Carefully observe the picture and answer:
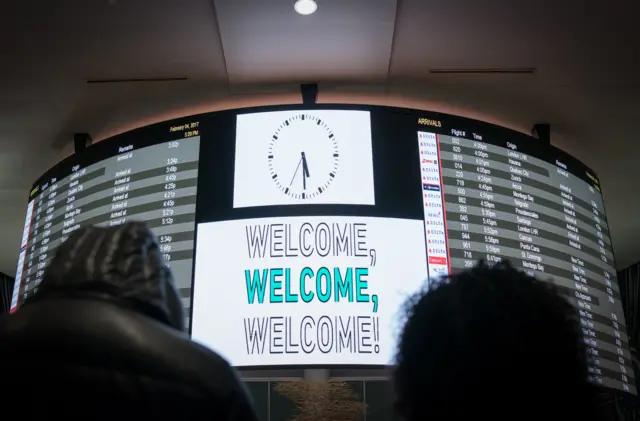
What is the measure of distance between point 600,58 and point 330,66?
0.98 meters

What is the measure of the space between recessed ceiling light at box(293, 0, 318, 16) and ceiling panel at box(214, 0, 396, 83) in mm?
17

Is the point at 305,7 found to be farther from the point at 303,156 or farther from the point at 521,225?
the point at 521,225

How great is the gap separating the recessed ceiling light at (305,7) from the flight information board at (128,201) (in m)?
0.59

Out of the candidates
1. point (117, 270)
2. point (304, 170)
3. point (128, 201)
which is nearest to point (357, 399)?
point (304, 170)

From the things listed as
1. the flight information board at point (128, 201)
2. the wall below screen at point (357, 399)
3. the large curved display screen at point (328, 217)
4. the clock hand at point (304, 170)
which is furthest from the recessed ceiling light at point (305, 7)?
the wall below screen at point (357, 399)

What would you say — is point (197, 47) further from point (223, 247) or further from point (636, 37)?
point (636, 37)

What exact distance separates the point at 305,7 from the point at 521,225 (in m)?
1.08

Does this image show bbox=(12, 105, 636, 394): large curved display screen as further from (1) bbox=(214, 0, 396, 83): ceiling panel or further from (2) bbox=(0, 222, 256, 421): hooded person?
(2) bbox=(0, 222, 256, 421): hooded person

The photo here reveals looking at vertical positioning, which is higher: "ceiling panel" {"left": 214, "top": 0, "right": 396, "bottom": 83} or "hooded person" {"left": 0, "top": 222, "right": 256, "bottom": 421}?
"ceiling panel" {"left": 214, "top": 0, "right": 396, "bottom": 83}

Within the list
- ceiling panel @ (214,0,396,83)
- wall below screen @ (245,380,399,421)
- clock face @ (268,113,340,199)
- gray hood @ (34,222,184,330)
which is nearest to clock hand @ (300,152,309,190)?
clock face @ (268,113,340,199)

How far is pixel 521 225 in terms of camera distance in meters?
2.41

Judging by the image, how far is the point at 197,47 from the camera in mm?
2361

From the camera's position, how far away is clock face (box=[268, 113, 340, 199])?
228 cm

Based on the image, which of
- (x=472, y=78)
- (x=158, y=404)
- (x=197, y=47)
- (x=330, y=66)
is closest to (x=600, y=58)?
(x=472, y=78)
